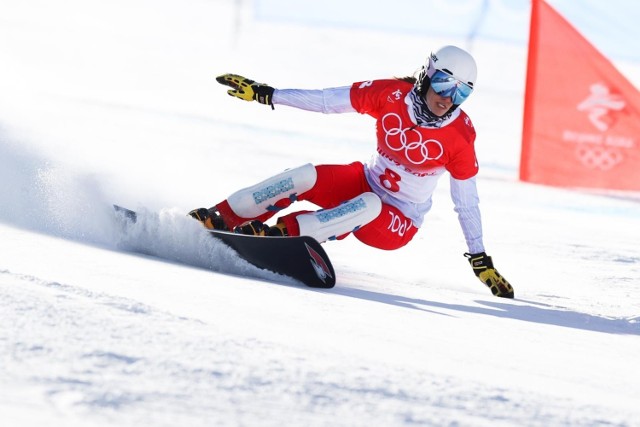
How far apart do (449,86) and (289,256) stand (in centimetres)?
125

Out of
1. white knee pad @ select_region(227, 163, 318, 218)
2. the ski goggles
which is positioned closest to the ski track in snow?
white knee pad @ select_region(227, 163, 318, 218)

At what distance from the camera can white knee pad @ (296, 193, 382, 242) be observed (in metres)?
5.13

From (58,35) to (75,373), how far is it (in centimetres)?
1932

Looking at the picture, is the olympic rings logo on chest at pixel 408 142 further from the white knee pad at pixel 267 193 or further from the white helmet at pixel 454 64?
the white knee pad at pixel 267 193

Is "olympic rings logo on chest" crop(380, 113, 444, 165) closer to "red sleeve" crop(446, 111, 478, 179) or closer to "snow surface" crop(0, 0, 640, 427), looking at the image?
"red sleeve" crop(446, 111, 478, 179)

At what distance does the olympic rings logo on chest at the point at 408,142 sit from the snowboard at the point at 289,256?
97cm

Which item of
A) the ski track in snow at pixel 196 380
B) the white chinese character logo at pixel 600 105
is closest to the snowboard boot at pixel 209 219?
the ski track in snow at pixel 196 380

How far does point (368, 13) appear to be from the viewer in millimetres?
15281

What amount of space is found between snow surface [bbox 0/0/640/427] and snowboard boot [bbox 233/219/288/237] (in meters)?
0.24

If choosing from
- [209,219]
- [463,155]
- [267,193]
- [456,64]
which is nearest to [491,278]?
[463,155]

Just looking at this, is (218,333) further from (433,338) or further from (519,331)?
(519,331)

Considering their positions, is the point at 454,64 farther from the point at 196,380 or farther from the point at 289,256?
the point at 196,380

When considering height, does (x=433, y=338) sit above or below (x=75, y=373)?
above

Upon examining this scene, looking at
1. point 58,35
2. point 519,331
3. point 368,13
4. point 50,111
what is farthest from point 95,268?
point 58,35
